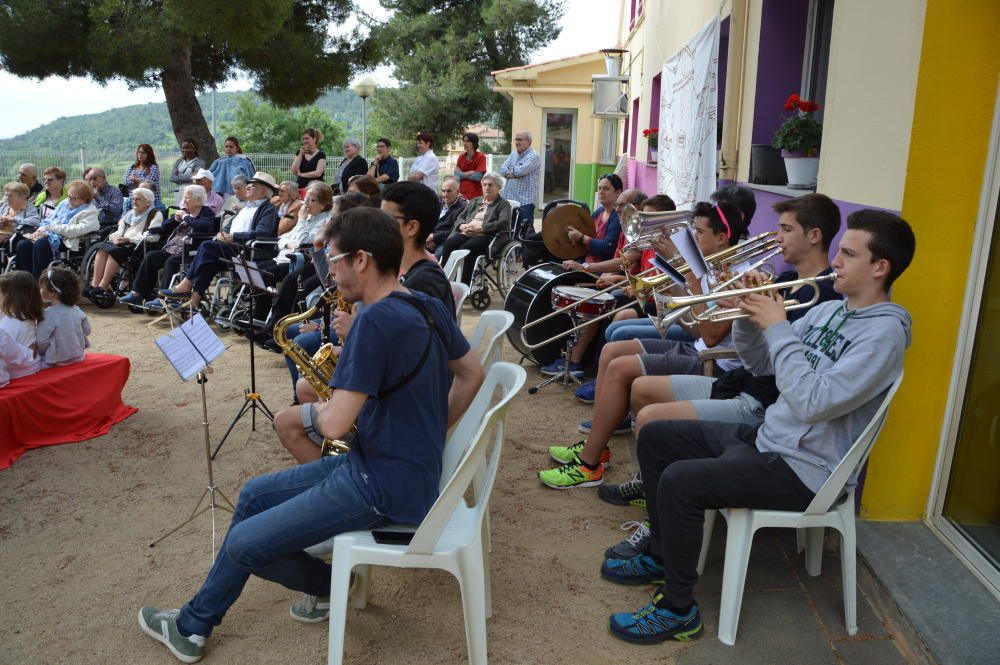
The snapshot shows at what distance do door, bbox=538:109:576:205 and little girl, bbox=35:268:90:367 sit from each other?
47.0 feet

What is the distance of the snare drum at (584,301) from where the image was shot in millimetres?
4961

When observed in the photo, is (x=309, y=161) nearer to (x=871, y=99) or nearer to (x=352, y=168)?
(x=352, y=168)

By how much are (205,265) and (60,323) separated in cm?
A: 267

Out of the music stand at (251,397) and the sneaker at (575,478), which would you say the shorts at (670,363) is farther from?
the music stand at (251,397)

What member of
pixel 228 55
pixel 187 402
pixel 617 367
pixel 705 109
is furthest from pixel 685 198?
pixel 228 55

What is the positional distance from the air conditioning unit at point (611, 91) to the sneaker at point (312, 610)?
1195 centimetres

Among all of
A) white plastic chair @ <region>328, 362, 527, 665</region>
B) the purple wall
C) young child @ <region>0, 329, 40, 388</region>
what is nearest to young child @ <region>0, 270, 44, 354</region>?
young child @ <region>0, 329, 40, 388</region>

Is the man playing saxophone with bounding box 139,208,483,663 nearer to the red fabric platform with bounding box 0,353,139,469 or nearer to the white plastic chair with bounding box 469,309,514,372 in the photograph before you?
the white plastic chair with bounding box 469,309,514,372

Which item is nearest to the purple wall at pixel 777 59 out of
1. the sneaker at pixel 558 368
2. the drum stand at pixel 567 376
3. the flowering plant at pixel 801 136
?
the flowering plant at pixel 801 136

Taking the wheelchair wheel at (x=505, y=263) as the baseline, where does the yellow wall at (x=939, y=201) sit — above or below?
above

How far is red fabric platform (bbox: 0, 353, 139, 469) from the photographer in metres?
4.27

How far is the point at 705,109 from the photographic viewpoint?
18.7 ft

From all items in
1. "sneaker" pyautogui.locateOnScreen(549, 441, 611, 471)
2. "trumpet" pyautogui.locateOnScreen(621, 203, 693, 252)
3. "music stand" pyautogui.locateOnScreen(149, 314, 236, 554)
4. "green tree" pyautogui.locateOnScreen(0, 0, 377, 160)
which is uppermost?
"green tree" pyautogui.locateOnScreen(0, 0, 377, 160)

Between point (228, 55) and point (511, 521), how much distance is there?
481 inches
